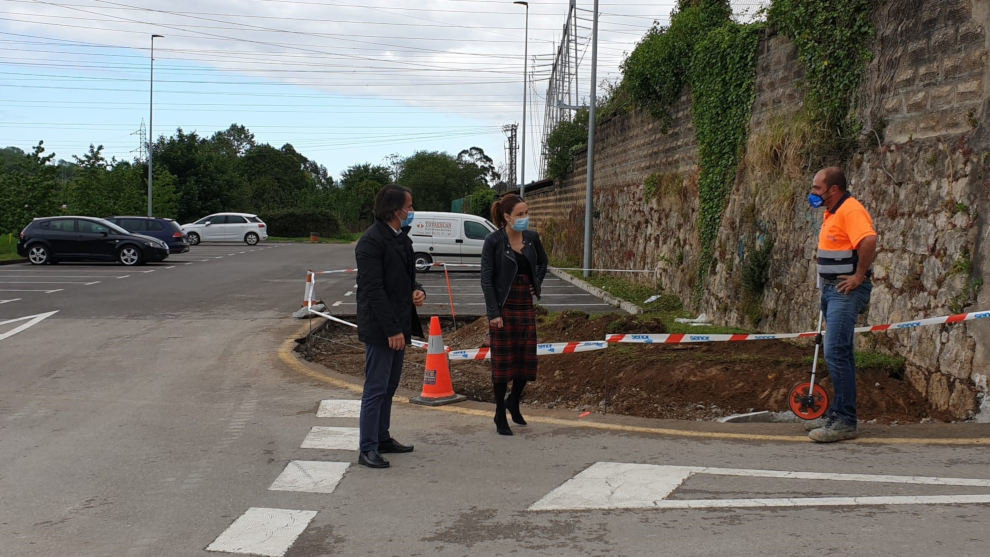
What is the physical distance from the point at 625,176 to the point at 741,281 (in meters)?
9.98

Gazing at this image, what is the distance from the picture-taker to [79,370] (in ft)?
32.0

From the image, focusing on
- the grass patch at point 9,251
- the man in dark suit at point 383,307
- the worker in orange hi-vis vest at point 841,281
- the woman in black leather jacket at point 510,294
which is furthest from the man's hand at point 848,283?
the grass patch at point 9,251

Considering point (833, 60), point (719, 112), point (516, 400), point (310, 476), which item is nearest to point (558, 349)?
point (516, 400)

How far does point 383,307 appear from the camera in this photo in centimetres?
589

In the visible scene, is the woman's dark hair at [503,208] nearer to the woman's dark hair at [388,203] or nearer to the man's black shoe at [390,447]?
the woman's dark hair at [388,203]

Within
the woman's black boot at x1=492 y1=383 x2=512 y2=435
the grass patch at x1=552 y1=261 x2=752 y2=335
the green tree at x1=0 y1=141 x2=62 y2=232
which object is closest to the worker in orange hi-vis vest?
the woman's black boot at x1=492 y1=383 x2=512 y2=435

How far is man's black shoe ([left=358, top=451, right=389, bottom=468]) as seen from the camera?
5812 millimetres

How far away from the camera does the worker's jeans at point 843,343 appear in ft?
20.7

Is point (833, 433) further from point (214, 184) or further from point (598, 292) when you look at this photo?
point (214, 184)

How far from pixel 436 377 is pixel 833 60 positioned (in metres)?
5.59

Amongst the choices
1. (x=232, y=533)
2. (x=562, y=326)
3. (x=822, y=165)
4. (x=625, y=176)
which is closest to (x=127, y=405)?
(x=232, y=533)

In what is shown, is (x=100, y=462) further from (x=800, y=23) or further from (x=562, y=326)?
(x=800, y=23)

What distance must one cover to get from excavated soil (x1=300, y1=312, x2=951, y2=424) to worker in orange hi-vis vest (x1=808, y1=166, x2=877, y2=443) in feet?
3.88

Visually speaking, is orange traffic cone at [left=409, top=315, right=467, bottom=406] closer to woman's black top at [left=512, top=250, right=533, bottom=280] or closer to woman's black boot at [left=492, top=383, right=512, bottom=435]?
woman's black boot at [left=492, top=383, right=512, bottom=435]
